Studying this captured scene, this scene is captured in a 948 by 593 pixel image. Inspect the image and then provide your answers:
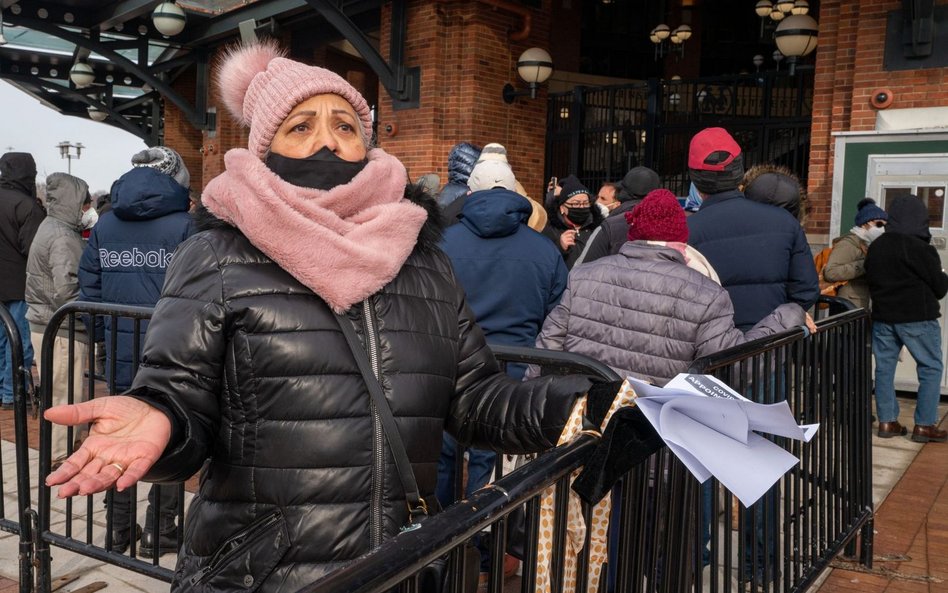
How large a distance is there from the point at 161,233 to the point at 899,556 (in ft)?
13.9

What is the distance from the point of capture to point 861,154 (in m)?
7.95

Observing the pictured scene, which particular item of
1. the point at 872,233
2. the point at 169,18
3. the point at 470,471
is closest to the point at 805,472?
the point at 470,471

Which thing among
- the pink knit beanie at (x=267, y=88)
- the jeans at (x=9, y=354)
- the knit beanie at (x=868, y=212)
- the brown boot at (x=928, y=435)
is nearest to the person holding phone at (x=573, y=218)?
the knit beanie at (x=868, y=212)

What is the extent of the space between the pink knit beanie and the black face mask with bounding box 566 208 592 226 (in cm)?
388

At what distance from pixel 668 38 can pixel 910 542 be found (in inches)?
667

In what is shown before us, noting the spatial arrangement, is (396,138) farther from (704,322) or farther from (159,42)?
(704,322)

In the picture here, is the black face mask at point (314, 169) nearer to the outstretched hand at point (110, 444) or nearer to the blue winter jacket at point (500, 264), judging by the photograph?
the outstretched hand at point (110, 444)

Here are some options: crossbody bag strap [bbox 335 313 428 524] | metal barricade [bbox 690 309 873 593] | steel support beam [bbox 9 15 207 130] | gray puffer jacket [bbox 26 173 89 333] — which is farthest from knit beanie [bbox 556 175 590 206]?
steel support beam [bbox 9 15 207 130]

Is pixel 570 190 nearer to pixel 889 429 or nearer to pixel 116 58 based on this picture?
pixel 889 429

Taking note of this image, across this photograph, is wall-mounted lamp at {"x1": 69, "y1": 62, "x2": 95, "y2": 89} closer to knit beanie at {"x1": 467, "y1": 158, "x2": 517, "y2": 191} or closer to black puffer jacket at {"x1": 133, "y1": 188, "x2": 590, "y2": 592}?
knit beanie at {"x1": 467, "y1": 158, "x2": 517, "y2": 191}

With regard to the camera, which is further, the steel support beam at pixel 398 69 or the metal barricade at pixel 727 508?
the steel support beam at pixel 398 69

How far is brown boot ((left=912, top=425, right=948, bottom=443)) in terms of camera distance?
6.46 m

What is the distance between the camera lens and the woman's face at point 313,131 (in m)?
2.01

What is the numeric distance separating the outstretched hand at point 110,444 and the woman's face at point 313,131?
2.41ft
